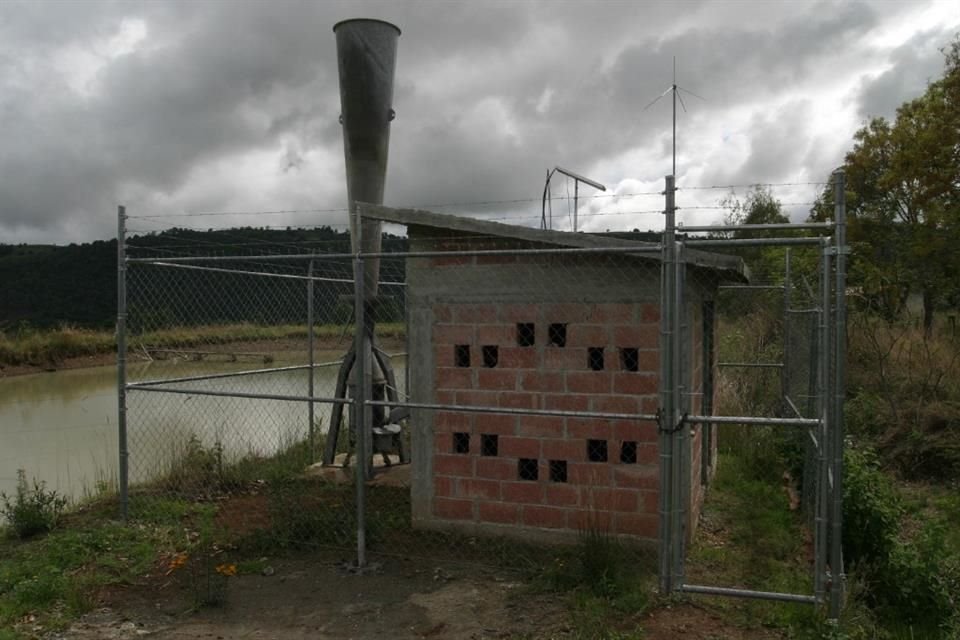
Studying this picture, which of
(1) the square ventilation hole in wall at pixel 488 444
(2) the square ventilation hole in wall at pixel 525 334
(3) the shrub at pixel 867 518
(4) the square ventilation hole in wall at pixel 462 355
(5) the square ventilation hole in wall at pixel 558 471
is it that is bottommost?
(3) the shrub at pixel 867 518

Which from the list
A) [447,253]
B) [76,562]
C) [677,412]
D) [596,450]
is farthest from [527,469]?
[76,562]

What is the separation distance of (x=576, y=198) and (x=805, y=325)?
3.76 m

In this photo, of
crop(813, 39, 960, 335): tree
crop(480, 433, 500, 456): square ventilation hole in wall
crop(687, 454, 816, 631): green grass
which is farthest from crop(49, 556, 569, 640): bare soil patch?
crop(813, 39, 960, 335): tree

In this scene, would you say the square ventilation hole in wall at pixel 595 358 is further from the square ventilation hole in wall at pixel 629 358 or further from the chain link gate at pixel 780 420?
the chain link gate at pixel 780 420

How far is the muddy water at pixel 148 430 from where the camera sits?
31.6 ft

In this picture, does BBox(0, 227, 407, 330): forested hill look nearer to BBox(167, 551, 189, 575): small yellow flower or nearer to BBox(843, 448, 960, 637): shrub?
BBox(167, 551, 189, 575): small yellow flower

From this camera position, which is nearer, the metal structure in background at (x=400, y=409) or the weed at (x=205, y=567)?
the metal structure in background at (x=400, y=409)

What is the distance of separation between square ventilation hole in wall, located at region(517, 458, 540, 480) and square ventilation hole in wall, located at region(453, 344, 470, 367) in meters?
0.92

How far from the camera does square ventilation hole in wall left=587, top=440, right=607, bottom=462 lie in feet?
20.3

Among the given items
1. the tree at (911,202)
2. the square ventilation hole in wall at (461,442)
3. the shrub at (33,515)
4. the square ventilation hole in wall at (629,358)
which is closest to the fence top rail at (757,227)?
the square ventilation hole in wall at (629,358)

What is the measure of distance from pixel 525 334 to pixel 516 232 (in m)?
0.87

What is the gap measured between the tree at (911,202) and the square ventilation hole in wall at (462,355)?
1157 cm

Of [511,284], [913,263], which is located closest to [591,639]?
[511,284]

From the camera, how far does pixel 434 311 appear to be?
258 inches
